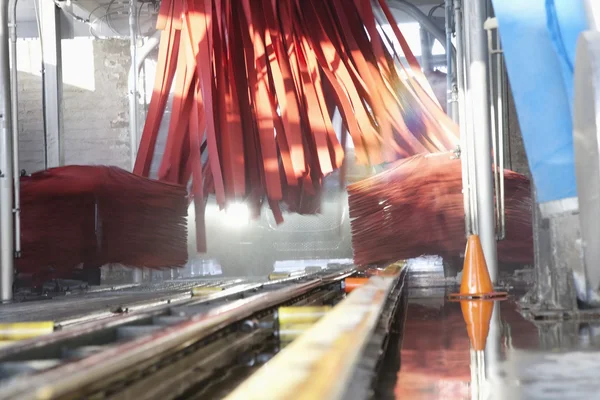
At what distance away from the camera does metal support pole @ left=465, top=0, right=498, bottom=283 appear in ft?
11.9

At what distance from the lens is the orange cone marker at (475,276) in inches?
129

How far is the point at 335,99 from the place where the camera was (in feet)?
21.7

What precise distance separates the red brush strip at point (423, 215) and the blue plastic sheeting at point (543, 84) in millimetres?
1970

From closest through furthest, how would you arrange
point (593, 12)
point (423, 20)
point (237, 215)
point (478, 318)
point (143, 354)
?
1. point (143, 354)
2. point (478, 318)
3. point (593, 12)
4. point (237, 215)
5. point (423, 20)

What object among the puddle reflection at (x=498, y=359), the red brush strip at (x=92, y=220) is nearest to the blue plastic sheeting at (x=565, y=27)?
the puddle reflection at (x=498, y=359)

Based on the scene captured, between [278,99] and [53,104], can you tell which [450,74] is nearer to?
[278,99]

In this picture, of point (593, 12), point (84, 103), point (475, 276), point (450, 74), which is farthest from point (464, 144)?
point (84, 103)

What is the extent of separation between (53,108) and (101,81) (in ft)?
4.26

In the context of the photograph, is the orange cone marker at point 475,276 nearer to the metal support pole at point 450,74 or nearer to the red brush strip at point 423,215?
the red brush strip at point 423,215

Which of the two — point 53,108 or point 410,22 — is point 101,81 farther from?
Answer: point 410,22

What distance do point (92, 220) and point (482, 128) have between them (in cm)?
292

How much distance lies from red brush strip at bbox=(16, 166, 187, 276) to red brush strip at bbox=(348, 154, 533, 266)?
1547 millimetres

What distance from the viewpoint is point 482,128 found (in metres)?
3.70

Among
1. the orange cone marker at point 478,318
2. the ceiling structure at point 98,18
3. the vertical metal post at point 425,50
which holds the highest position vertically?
the ceiling structure at point 98,18
